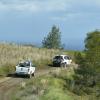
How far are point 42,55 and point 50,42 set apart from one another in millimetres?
57133

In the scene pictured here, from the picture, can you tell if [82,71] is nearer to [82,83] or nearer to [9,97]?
[82,83]

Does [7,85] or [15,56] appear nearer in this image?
[7,85]

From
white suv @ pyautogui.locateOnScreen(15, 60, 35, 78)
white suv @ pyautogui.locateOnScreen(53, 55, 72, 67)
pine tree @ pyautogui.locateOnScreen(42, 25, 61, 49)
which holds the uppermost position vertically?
pine tree @ pyautogui.locateOnScreen(42, 25, 61, 49)

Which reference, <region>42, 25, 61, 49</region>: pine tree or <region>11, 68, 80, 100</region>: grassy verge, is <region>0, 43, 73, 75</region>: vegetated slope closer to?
<region>11, 68, 80, 100</region>: grassy verge

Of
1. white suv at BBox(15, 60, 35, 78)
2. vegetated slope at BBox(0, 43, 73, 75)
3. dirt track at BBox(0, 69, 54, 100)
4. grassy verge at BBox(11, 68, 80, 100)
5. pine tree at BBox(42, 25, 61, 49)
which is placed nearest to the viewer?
grassy verge at BBox(11, 68, 80, 100)

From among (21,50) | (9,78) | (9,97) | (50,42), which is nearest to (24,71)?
(9,78)

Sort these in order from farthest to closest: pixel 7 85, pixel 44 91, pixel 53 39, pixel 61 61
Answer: pixel 53 39
pixel 61 61
pixel 7 85
pixel 44 91

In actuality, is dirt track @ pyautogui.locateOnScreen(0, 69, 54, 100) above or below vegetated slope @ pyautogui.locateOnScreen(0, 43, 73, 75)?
below

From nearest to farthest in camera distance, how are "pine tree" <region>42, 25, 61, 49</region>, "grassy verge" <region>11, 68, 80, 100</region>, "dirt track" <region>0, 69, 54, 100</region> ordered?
"grassy verge" <region>11, 68, 80, 100</region> < "dirt track" <region>0, 69, 54, 100</region> < "pine tree" <region>42, 25, 61, 49</region>

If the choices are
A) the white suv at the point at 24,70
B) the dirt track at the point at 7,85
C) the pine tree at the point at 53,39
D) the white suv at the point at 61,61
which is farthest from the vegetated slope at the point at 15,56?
the pine tree at the point at 53,39

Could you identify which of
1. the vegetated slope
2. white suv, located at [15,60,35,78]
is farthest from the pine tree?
white suv, located at [15,60,35,78]

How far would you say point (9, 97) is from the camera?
1350 inches

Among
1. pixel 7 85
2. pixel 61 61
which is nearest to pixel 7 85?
pixel 7 85

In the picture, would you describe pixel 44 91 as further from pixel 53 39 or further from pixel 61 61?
pixel 53 39
